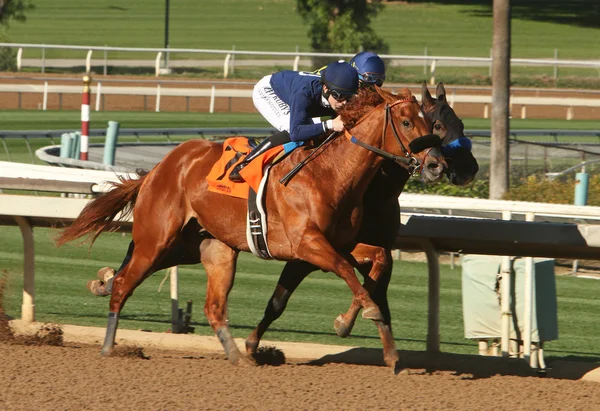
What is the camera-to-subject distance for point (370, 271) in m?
4.93

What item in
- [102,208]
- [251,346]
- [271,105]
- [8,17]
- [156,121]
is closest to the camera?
[251,346]

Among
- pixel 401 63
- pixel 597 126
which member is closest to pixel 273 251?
pixel 597 126

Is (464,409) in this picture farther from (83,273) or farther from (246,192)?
(83,273)

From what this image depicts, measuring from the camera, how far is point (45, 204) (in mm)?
5773

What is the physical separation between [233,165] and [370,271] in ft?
2.84

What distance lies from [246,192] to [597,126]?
17.2m

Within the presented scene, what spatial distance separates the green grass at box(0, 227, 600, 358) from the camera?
21.9ft

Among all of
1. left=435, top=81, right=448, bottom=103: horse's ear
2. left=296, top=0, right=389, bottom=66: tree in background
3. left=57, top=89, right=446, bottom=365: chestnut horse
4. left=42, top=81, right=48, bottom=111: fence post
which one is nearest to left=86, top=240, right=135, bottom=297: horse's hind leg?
left=57, top=89, right=446, bottom=365: chestnut horse

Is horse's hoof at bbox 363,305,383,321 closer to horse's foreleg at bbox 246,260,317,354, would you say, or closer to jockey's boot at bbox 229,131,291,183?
horse's foreleg at bbox 246,260,317,354

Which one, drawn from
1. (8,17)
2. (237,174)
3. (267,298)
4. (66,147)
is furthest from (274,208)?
(8,17)

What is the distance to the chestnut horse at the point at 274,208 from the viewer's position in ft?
15.4

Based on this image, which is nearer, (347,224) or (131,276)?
(347,224)

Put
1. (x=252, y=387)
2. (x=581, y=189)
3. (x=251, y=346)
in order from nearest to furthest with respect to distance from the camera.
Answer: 1. (x=252, y=387)
2. (x=251, y=346)
3. (x=581, y=189)

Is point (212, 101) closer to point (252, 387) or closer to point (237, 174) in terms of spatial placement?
point (237, 174)
